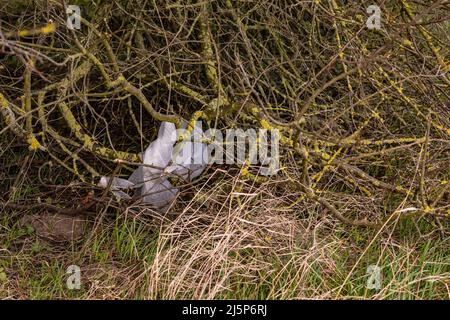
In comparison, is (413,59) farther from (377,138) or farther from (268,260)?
(268,260)

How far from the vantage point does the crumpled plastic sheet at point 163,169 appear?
12.4 ft

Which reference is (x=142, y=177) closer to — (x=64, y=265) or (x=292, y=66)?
(x=64, y=265)

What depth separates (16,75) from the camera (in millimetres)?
4152

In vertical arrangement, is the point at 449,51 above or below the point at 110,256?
above

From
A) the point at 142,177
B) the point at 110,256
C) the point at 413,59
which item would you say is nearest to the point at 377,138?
the point at 413,59

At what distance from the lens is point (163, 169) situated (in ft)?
12.3

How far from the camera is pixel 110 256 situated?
3.58 metres

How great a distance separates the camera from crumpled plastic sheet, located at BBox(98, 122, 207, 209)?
3.77m

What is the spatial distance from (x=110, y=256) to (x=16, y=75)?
1161 millimetres
